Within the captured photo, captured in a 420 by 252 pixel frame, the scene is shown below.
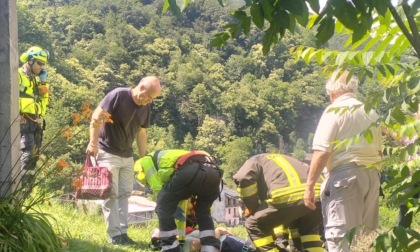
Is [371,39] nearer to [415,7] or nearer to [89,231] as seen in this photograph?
[415,7]

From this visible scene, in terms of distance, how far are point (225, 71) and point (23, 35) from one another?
29545 millimetres

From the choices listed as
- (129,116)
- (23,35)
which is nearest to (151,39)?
(23,35)

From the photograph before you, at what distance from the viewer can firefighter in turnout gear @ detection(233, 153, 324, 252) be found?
523 centimetres

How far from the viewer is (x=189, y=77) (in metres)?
88.4

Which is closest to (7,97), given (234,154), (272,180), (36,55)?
(272,180)

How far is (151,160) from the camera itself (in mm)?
5625

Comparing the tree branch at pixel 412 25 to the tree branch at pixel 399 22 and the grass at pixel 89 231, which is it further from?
the grass at pixel 89 231

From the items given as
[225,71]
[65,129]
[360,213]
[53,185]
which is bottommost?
[360,213]

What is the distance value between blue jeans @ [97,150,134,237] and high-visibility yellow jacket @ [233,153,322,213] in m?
1.39

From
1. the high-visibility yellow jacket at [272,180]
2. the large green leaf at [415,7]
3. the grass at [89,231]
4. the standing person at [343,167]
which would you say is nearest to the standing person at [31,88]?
the grass at [89,231]

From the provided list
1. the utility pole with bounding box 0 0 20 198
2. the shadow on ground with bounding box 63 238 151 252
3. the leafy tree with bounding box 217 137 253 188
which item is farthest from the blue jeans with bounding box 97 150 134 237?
the leafy tree with bounding box 217 137 253 188

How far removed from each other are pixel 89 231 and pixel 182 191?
1.65 metres

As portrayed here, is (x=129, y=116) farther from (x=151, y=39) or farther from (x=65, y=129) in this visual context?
(x=151, y=39)

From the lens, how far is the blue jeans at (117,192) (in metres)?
6.18
